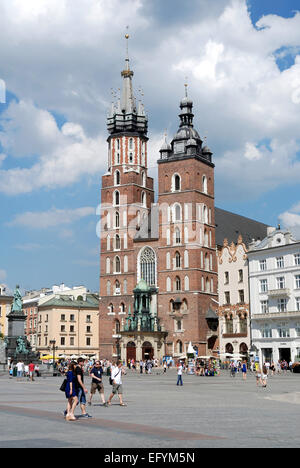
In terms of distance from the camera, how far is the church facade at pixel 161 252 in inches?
3091

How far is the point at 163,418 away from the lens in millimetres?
15984

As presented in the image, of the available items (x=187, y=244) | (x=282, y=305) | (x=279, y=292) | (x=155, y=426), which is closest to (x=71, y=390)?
(x=155, y=426)

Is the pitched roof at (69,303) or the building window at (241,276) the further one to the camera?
the pitched roof at (69,303)

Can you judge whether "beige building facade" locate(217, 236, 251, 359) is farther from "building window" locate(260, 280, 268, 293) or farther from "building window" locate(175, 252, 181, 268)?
"building window" locate(175, 252, 181, 268)

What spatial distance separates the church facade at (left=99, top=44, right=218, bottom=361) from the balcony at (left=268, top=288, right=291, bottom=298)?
11.8 meters

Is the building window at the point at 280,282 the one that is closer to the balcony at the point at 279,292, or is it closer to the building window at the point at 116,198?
the balcony at the point at 279,292

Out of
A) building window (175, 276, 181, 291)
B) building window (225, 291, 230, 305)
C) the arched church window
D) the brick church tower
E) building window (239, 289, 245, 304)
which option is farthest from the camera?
the arched church window

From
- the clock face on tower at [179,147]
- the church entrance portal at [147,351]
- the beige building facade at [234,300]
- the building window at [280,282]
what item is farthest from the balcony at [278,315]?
the clock face on tower at [179,147]

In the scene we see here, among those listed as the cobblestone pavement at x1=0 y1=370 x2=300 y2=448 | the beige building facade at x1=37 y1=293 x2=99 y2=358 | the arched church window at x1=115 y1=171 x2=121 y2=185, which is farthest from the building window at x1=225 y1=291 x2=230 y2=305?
the cobblestone pavement at x1=0 y1=370 x2=300 y2=448

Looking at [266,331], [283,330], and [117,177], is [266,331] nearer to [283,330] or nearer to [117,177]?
[283,330]

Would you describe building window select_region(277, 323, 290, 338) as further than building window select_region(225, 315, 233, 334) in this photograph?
No

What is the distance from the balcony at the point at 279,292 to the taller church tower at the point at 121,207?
71.0 ft

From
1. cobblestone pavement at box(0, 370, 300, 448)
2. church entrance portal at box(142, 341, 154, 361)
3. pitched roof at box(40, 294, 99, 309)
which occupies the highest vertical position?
pitched roof at box(40, 294, 99, 309)

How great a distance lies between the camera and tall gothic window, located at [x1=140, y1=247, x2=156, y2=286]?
8325 centimetres
